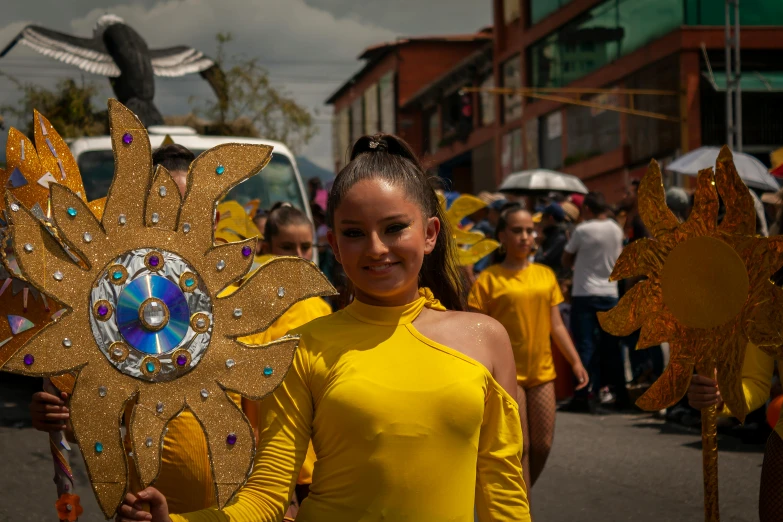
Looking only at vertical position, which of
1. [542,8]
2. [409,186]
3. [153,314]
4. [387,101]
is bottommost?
[387,101]

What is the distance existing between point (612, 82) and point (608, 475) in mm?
27158

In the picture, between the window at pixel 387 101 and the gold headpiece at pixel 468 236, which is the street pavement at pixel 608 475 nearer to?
the gold headpiece at pixel 468 236

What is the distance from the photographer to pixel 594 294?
439 inches

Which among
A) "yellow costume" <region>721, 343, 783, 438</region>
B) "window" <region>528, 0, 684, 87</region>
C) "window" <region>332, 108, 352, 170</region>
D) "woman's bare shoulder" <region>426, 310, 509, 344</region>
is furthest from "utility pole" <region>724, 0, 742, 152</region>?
"window" <region>332, 108, 352, 170</region>

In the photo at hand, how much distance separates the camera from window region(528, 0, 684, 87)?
102ft

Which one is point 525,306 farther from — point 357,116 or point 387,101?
point 357,116

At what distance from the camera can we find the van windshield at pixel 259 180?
423 inches

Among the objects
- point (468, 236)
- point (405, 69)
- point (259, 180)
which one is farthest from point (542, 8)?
point (468, 236)

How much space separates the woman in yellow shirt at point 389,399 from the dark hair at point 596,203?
8.35 m

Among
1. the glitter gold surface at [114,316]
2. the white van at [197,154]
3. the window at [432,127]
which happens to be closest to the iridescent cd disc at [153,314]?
the glitter gold surface at [114,316]

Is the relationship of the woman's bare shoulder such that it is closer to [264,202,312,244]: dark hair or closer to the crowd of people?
the crowd of people

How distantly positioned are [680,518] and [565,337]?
4.07 ft

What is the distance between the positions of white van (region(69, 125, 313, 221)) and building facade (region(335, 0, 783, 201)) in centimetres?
1817

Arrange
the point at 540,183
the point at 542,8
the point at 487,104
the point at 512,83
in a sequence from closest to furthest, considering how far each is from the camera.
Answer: the point at 540,183 → the point at 542,8 → the point at 512,83 → the point at 487,104
